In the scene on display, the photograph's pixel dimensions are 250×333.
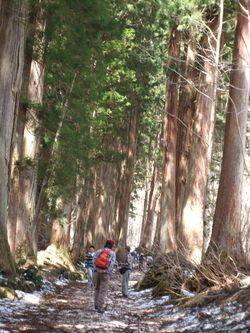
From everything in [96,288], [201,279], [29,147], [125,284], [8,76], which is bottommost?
[125,284]

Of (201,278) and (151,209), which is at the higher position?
(151,209)

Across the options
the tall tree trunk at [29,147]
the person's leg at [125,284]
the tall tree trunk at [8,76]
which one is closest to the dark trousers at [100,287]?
the tall tree trunk at [8,76]

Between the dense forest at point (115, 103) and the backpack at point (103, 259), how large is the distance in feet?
5.89

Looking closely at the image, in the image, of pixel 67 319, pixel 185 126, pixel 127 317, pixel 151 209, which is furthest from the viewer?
pixel 151 209

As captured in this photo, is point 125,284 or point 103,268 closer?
point 103,268

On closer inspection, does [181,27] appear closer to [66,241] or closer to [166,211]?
[166,211]

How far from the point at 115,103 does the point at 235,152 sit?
11240 millimetres

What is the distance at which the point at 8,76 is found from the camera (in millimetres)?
11562

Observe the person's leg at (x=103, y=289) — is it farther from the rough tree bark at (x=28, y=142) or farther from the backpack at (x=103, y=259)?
the rough tree bark at (x=28, y=142)

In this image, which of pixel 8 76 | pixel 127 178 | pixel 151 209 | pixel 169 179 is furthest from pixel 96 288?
pixel 151 209

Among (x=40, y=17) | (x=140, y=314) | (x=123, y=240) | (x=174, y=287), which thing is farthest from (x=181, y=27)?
(x=123, y=240)

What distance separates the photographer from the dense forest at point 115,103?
38.2 feet

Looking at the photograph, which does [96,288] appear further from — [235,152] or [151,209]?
[151,209]

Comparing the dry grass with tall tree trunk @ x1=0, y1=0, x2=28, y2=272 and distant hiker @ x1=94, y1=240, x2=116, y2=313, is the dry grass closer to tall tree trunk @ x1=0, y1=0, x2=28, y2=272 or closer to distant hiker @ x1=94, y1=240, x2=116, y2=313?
distant hiker @ x1=94, y1=240, x2=116, y2=313
